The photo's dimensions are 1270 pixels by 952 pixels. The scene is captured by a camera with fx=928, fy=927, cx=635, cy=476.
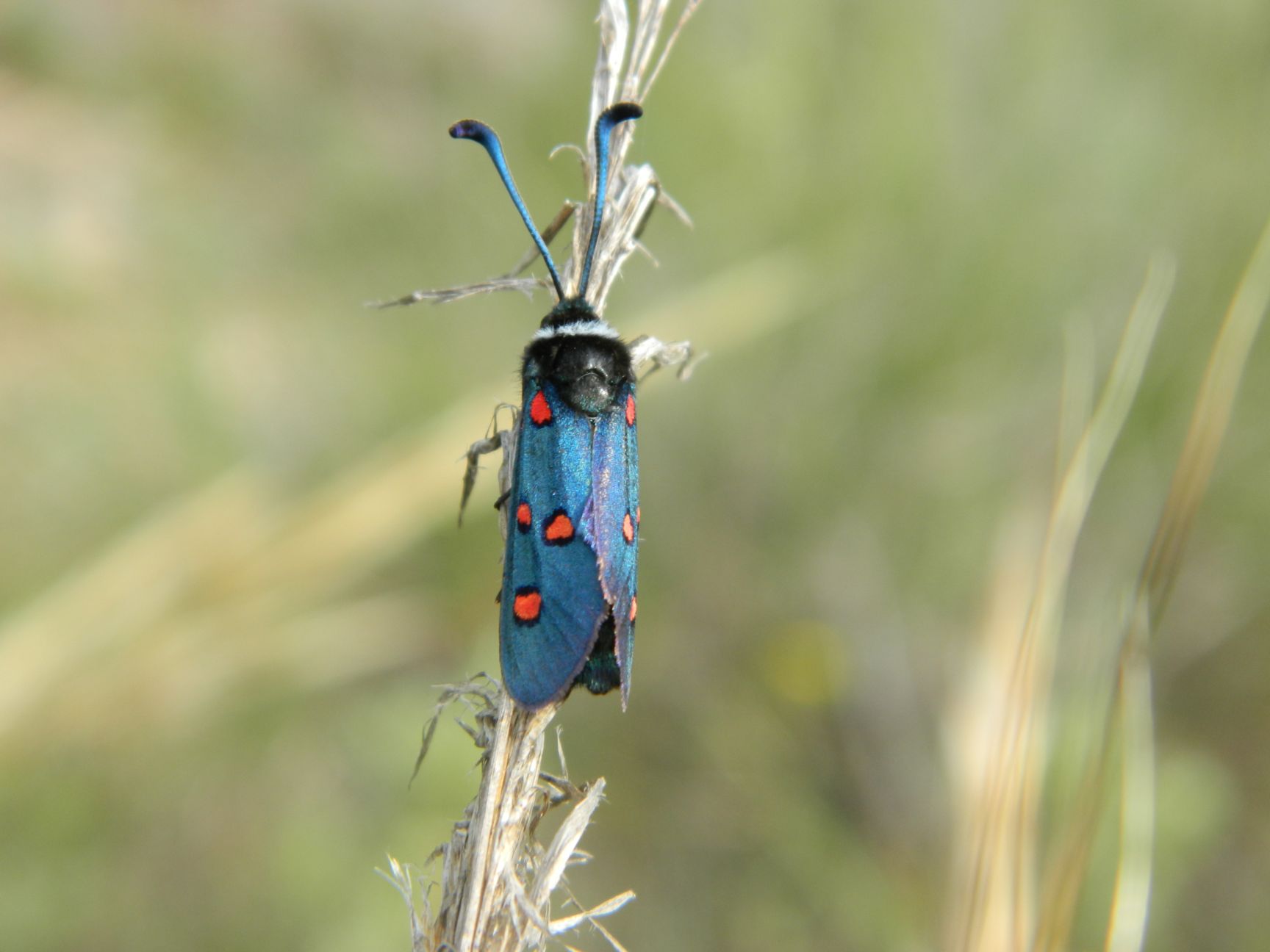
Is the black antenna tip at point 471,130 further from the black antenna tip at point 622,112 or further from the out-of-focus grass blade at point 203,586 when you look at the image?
the out-of-focus grass blade at point 203,586

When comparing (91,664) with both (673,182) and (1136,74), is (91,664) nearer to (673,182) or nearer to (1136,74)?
(673,182)

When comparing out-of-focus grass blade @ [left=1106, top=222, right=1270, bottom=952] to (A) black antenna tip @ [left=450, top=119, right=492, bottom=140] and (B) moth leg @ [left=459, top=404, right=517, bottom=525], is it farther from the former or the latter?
(A) black antenna tip @ [left=450, top=119, right=492, bottom=140]

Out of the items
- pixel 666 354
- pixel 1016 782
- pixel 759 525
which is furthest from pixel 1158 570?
A: pixel 759 525

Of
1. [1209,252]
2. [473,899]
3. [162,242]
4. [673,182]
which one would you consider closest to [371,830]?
[473,899]

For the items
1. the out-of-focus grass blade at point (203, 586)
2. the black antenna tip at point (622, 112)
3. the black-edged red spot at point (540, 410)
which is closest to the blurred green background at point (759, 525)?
the out-of-focus grass blade at point (203, 586)

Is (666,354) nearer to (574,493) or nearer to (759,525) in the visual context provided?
(574,493)

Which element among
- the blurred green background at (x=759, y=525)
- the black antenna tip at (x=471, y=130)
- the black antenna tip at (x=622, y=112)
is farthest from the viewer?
the blurred green background at (x=759, y=525)

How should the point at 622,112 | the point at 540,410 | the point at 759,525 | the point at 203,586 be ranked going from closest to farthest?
1. the point at 622,112
2. the point at 540,410
3. the point at 203,586
4. the point at 759,525
